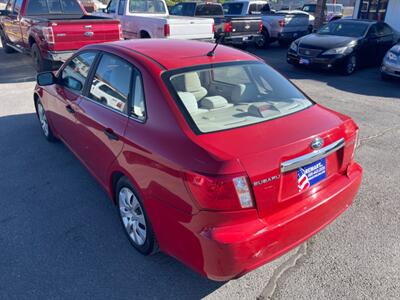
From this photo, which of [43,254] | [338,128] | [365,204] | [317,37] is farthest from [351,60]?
[43,254]

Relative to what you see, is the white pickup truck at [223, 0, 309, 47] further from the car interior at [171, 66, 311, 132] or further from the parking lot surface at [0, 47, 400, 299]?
the car interior at [171, 66, 311, 132]

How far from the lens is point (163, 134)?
2391 millimetres

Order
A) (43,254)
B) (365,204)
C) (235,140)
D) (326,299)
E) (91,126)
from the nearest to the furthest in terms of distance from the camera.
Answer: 1. (235,140)
2. (326,299)
3. (43,254)
4. (91,126)
5. (365,204)

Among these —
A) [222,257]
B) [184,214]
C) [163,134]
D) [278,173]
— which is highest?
[163,134]

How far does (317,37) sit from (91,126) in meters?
9.13

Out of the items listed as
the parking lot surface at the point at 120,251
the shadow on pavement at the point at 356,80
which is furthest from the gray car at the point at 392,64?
the parking lot surface at the point at 120,251

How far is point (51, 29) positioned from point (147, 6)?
4.83 meters

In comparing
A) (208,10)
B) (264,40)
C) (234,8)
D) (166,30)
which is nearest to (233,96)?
(166,30)

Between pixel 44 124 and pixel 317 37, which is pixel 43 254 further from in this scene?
pixel 317 37

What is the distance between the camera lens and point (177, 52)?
3.07 meters

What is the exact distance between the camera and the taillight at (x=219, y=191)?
206 cm

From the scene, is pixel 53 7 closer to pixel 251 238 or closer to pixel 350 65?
pixel 350 65

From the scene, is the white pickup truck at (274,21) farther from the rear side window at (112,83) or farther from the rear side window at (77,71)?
the rear side window at (112,83)

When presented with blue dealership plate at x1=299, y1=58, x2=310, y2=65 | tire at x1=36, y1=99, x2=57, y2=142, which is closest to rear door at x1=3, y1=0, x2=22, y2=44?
tire at x1=36, y1=99, x2=57, y2=142
